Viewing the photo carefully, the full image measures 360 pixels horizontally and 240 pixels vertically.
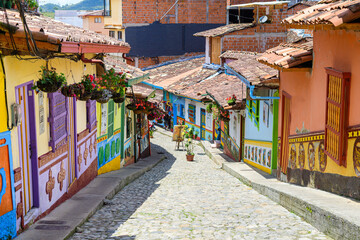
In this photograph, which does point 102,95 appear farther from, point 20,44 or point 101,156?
point 101,156

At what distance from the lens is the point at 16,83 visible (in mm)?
6719

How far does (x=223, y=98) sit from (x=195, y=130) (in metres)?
13.8

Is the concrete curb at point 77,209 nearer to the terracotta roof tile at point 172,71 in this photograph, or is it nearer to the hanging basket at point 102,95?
the hanging basket at point 102,95

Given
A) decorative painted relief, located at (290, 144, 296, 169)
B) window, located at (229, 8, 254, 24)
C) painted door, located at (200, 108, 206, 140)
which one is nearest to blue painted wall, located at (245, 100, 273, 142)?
decorative painted relief, located at (290, 144, 296, 169)

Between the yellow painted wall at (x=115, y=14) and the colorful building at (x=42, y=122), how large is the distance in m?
32.2

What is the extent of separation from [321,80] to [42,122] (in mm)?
4815

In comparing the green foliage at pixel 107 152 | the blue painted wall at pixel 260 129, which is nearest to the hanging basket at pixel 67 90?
the green foliage at pixel 107 152

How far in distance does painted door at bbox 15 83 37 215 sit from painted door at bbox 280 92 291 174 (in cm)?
613

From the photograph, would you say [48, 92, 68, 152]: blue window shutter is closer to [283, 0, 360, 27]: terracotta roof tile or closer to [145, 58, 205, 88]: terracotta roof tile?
[283, 0, 360, 27]: terracotta roof tile

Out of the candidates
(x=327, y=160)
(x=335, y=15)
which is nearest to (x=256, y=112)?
(x=327, y=160)

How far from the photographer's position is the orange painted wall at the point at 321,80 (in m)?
7.31

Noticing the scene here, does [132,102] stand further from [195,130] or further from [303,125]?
[195,130]

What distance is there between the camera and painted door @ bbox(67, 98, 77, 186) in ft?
32.2

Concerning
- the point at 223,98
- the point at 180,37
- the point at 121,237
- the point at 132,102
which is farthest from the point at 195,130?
the point at 121,237
